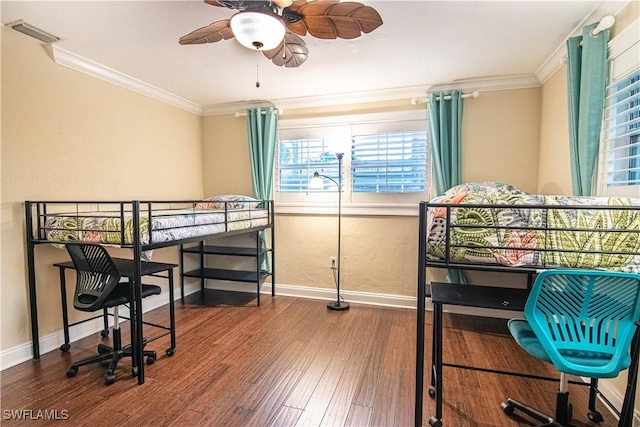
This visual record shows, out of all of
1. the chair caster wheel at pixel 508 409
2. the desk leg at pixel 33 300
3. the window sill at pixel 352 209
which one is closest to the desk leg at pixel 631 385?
the chair caster wheel at pixel 508 409

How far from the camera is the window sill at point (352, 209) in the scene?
345 centimetres

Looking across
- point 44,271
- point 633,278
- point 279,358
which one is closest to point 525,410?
point 633,278

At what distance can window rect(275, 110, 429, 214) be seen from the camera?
3.44 m

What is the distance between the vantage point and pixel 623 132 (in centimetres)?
192

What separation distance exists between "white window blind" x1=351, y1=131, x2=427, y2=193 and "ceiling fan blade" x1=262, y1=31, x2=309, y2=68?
5.18 ft

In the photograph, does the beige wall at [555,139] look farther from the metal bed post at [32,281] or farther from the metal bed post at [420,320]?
the metal bed post at [32,281]

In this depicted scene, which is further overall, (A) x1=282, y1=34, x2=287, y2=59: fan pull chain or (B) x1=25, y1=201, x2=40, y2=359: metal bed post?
(B) x1=25, y1=201, x2=40, y2=359: metal bed post

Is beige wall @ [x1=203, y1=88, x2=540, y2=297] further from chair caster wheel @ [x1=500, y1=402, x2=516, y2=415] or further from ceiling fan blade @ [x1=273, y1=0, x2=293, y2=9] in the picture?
ceiling fan blade @ [x1=273, y1=0, x2=293, y2=9]

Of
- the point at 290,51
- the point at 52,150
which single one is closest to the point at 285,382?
the point at 290,51

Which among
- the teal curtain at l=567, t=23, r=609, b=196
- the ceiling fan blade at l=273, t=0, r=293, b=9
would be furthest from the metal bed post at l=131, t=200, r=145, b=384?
the teal curtain at l=567, t=23, r=609, b=196

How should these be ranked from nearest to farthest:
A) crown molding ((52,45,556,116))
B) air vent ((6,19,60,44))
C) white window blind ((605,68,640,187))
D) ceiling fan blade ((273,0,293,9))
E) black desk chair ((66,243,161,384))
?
ceiling fan blade ((273,0,293,9))
white window blind ((605,68,640,187))
black desk chair ((66,243,161,384))
air vent ((6,19,60,44))
crown molding ((52,45,556,116))

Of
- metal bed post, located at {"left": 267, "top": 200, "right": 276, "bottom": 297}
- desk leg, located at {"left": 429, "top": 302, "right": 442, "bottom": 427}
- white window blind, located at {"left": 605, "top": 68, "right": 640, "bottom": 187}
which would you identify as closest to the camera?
desk leg, located at {"left": 429, "top": 302, "right": 442, "bottom": 427}

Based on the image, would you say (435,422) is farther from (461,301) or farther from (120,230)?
(120,230)

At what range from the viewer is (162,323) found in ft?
10.1
